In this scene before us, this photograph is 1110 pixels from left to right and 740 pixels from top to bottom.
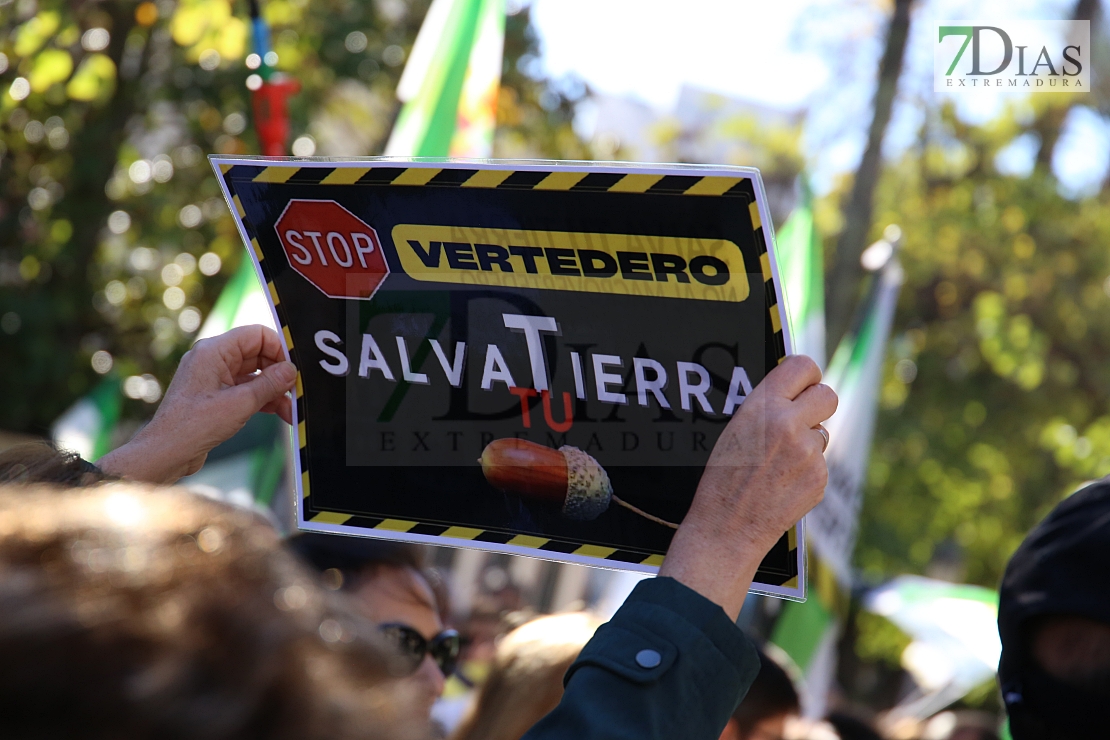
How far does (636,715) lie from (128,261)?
7.45 metres

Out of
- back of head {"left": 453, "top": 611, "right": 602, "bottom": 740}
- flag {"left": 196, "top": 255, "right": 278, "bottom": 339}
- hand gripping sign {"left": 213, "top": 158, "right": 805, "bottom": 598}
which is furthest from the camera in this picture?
flag {"left": 196, "top": 255, "right": 278, "bottom": 339}

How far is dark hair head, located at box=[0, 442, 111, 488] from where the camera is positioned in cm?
113

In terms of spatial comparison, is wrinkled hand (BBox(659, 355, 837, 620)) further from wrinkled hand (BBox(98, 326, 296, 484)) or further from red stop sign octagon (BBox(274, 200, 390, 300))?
wrinkled hand (BBox(98, 326, 296, 484))

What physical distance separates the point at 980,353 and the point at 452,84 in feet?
28.1

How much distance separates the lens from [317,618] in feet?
2.54

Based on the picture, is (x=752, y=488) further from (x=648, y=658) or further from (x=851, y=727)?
(x=851, y=727)

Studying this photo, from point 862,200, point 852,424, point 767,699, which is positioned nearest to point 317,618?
point 767,699

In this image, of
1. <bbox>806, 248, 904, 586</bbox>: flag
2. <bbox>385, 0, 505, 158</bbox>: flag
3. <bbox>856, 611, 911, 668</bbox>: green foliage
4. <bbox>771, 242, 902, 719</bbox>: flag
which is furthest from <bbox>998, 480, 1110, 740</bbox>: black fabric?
<bbox>856, 611, 911, 668</bbox>: green foliage

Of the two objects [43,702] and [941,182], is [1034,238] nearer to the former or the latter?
[941,182]

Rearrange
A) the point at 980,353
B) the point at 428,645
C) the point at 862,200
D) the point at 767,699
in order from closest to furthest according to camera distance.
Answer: the point at 428,645 < the point at 767,699 < the point at 862,200 < the point at 980,353

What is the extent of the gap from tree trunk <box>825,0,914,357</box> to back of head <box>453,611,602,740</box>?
6.52m

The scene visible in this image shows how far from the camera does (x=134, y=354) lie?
752cm

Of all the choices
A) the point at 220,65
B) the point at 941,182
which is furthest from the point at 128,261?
the point at 941,182

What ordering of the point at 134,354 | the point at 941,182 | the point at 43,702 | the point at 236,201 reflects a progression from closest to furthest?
the point at 43,702 < the point at 236,201 < the point at 134,354 < the point at 941,182
